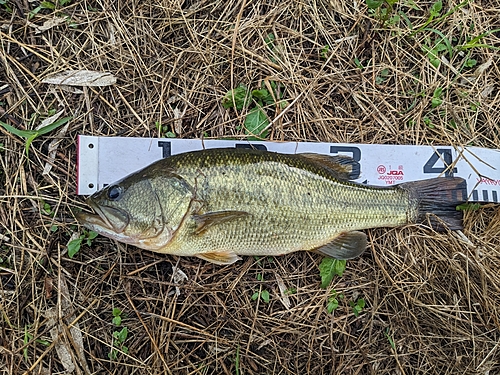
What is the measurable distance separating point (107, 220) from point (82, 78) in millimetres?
1302

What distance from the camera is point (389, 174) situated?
360 centimetres

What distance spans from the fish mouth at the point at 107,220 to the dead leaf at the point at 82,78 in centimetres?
115

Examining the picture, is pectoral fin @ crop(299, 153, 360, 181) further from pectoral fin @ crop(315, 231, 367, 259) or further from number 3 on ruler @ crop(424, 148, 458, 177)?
number 3 on ruler @ crop(424, 148, 458, 177)

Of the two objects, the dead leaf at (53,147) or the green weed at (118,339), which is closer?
the green weed at (118,339)

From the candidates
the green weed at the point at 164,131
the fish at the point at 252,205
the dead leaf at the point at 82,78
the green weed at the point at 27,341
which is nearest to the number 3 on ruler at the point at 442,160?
the fish at the point at 252,205

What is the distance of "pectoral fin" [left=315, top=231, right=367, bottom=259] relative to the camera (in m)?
3.28

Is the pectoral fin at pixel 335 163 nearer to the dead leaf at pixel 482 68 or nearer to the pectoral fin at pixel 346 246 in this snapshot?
the pectoral fin at pixel 346 246

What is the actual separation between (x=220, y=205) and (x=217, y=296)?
831mm

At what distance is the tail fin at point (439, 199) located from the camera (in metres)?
3.37

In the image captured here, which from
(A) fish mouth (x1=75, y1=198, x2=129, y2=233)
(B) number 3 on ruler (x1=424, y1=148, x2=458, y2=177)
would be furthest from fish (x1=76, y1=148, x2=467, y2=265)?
(B) number 3 on ruler (x1=424, y1=148, x2=458, y2=177)

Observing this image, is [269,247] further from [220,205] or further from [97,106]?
[97,106]

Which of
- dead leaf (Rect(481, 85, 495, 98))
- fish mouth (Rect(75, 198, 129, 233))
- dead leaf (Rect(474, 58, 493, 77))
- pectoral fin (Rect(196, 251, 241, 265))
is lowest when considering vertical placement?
pectoral fin (Rect(196, 251, 241, 265))

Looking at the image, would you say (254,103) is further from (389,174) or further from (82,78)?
(82,78)

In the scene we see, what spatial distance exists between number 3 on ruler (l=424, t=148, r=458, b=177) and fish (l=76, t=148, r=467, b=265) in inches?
8.4
